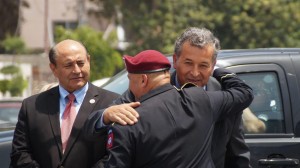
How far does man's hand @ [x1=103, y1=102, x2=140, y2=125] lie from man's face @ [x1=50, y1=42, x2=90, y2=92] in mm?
958

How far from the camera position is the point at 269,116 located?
541cm

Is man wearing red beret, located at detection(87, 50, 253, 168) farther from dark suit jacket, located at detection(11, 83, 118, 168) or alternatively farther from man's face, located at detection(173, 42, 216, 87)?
dark suit jacket, located at detection(11, 83, 118, 168)

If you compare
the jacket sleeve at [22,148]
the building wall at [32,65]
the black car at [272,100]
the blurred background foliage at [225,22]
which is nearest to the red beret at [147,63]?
the jacket sleeve at [22,148]

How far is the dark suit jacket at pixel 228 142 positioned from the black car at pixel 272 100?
3.45 ft

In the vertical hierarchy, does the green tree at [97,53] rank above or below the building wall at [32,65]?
above

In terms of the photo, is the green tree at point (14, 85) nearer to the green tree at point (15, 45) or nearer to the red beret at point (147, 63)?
the green tree at point (15, 45)

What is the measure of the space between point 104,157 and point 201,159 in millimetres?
796

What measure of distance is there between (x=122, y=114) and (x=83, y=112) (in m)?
1.02

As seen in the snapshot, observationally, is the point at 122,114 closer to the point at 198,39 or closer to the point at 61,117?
the point at 198,39

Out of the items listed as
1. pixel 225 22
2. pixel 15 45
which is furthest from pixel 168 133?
pixel 15 45

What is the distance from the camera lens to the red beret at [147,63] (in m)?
3.65

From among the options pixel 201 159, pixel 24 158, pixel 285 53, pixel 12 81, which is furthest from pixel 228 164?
pixel 12 81

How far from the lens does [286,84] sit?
5414 millimetres

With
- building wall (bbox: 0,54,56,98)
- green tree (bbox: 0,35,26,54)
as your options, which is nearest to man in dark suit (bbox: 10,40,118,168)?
building wall (bbox: 0,54,56,98)
